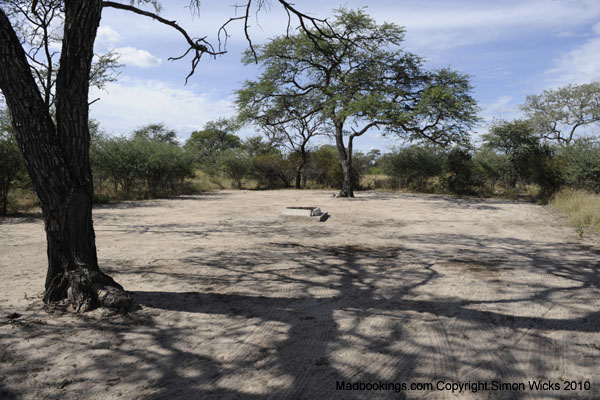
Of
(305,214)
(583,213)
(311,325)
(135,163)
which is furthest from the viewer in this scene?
(135,163)

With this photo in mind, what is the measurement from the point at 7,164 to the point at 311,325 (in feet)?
38.7

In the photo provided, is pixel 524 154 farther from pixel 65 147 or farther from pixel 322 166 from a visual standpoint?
pixel 65 147

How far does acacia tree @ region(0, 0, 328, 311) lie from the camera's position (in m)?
3.22

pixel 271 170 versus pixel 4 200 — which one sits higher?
pixel 271 170

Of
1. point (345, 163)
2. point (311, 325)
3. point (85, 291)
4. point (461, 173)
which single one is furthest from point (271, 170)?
point (311, 325)

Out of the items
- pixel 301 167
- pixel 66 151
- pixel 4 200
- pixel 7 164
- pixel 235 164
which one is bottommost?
pixel 4 200

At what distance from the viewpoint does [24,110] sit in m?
3.23

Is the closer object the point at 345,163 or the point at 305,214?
the point at 305,214

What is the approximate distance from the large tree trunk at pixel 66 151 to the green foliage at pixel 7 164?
963cm

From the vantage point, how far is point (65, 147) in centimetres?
346

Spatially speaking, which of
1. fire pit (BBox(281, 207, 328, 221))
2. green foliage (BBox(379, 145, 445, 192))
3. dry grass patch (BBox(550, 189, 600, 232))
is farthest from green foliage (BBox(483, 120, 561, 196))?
fire pit (BBox(281, 207, 328, 221))

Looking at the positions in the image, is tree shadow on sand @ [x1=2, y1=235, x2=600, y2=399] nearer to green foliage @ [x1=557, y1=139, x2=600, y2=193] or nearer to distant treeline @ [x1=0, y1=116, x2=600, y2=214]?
distant treeline @ [x1=0, y1=116, x2=600, y2=214]

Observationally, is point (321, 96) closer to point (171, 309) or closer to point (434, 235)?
point (434, 235)

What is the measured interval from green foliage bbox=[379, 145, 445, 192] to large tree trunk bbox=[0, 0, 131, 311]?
22.5 meters
